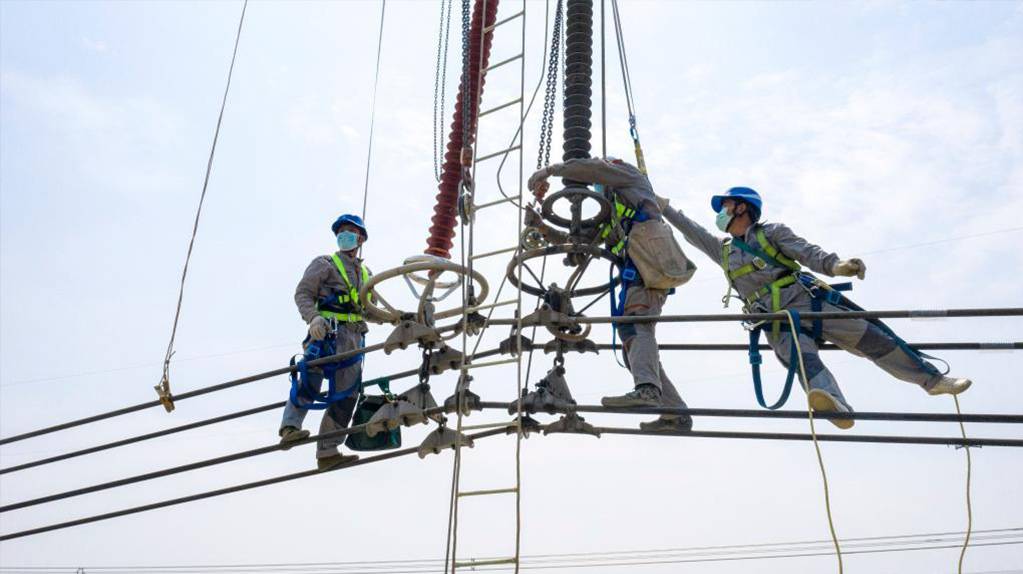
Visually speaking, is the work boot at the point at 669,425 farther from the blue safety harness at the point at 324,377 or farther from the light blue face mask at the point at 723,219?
the blue safety harness at the point at 324,377

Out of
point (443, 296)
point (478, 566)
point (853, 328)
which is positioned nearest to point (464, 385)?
point (443, 296)

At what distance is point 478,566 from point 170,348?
4.44m

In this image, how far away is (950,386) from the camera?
796 cm

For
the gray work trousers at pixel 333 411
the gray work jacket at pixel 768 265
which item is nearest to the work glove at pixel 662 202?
the gray work jacket at pixel 768 265

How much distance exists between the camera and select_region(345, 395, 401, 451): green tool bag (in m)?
9.18

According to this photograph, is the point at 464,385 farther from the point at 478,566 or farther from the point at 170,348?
the point at 170,348

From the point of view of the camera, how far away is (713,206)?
29.2 ft

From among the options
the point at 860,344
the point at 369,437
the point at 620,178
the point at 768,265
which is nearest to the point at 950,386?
the point at 860,344

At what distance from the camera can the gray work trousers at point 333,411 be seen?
9.38 m

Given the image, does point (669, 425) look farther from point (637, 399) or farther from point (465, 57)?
point (465, 57)

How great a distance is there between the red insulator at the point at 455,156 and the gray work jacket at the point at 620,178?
3.97 feet

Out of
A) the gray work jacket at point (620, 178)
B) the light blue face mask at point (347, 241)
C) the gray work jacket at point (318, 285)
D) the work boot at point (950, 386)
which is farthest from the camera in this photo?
the light blue face mask at point (347, 241)

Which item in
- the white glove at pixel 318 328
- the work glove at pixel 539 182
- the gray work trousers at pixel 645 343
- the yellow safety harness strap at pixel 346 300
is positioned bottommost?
the gray work trousers at pixel 645 343

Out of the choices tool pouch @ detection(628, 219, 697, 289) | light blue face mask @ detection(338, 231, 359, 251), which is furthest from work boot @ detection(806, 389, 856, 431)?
light blue face mask @ detection(338, 231, 359, 251)
